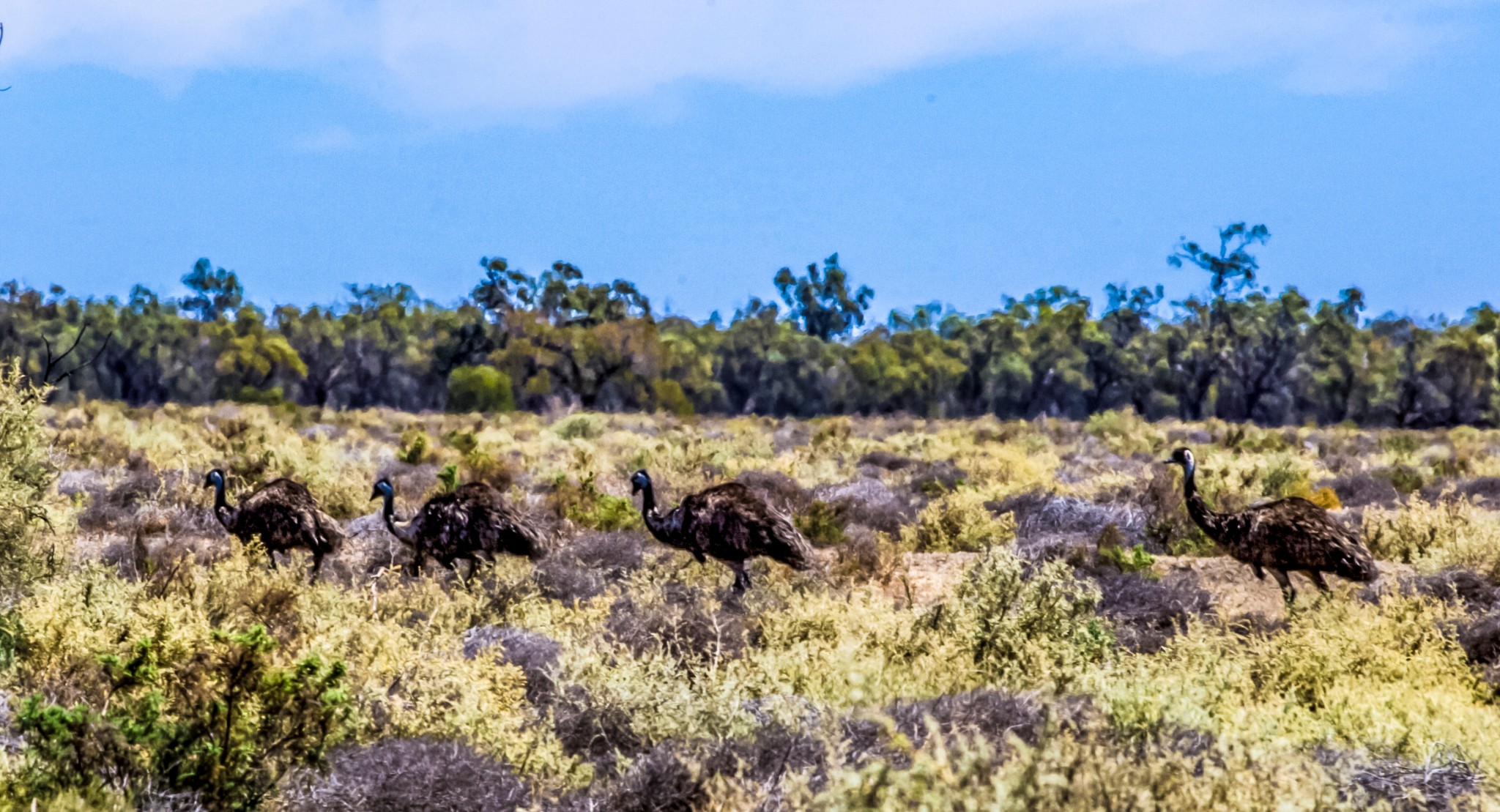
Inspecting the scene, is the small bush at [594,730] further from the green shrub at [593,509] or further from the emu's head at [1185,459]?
the green shrub at [593,509]

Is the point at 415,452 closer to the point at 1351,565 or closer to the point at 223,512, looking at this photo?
the point at 223,512

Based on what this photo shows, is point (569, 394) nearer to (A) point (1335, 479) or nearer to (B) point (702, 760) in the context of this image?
(A) point (1335, 479)

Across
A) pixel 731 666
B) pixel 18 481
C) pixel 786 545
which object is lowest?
pixel 731 666

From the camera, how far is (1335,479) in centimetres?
1973

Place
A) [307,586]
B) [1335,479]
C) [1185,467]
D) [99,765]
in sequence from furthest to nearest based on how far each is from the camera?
[1335,479]
[1185,467]
[307,586]
[99,765]

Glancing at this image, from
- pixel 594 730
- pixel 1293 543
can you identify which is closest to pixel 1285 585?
pixel 1293 543

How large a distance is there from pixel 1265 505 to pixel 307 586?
23.6 ft

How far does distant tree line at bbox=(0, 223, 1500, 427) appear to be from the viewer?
5572cm

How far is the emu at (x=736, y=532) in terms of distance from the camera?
10.4 metres

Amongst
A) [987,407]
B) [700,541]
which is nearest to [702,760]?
[700,541]

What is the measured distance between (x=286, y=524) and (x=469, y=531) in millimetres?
1464

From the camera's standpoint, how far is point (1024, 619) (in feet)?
25.7

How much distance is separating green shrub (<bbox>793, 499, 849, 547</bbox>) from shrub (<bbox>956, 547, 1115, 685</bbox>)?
18.7ft

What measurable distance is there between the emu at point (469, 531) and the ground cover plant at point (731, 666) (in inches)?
7.6
